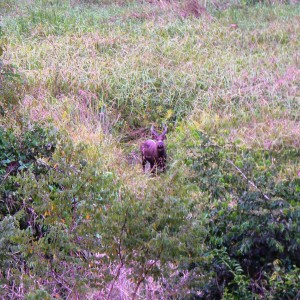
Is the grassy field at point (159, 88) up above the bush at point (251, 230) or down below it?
below

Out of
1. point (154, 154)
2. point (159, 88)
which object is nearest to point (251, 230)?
point (154, 154)

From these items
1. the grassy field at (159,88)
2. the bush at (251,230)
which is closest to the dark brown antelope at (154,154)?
the grassy field at (159,88)

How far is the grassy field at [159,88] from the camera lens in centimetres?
488

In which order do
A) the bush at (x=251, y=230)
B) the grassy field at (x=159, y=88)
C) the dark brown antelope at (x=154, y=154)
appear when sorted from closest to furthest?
the bush at (x=251, y=230)
the grassy field at (x=159, y=88)
the dark brown antelope at (x=154, y=154)

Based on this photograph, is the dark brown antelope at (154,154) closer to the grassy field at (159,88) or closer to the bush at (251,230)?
the grassy field at (159,88)

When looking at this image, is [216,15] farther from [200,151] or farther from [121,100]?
[200,151]

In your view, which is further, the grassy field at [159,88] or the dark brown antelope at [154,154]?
the dark brown antelope at [154,154]

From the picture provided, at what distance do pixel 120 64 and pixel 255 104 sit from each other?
8.41ft

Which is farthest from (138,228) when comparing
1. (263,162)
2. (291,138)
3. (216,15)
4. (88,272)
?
(216,15)

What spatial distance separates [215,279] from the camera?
13.8 ft

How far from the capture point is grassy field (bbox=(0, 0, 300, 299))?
4883 millimetres

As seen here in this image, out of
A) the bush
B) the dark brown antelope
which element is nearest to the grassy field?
the bush

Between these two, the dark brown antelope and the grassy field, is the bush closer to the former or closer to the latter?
the grassy field

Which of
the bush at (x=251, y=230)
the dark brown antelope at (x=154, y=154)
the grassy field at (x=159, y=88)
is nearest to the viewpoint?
the bush at (x=251, y=230)
